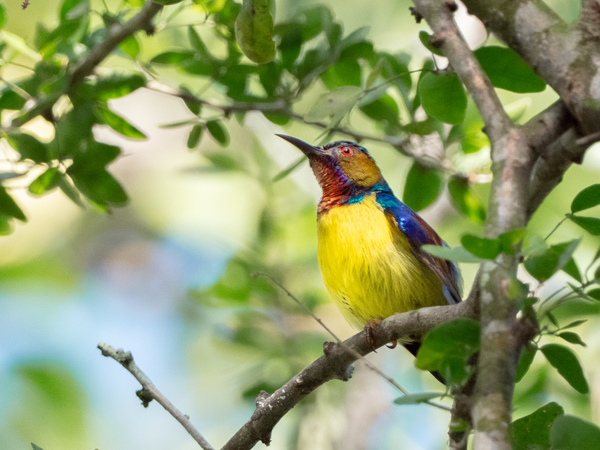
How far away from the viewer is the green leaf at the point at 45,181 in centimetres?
322

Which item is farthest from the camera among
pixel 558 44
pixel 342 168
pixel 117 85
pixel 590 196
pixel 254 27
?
pixel 342 168

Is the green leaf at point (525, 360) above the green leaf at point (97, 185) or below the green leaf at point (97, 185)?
below

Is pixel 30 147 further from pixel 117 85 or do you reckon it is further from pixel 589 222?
pixel 589 222

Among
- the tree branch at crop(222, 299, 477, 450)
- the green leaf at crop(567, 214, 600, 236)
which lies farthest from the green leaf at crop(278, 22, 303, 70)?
the green leaf at crop(567, 214, 600, 236)

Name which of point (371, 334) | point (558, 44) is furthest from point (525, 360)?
point (558, 44)

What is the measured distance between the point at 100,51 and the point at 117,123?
15.2 inches

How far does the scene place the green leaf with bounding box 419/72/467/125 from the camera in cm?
250

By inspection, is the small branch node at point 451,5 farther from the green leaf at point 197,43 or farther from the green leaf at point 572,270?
the green leaf at point 197,43

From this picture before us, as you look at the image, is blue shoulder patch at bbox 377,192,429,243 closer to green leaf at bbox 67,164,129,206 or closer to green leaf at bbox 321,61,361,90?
green leaf at bbox 321,61,361,90

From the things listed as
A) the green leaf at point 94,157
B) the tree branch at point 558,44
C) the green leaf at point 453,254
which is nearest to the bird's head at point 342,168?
the green leaf at point 94,157

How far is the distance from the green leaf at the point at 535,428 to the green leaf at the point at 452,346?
0.45 m

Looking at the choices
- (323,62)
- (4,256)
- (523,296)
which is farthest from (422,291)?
(4,256)

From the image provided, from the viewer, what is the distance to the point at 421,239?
3.45 metres

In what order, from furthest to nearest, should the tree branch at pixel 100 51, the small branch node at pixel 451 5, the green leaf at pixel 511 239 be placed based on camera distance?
1. the tree branch at pixel 100 51
2. the small branch node at pixel 451 5
3. the green leaf at pixel 511 239
